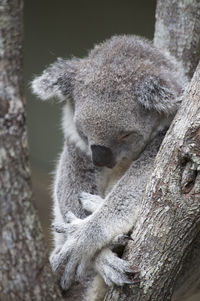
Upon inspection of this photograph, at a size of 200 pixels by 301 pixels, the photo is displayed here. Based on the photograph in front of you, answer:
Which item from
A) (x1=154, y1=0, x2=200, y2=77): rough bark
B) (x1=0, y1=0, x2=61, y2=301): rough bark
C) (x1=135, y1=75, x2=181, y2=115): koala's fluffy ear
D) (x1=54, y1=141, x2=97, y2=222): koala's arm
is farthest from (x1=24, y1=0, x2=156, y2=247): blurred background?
(x1=0, y1=0, x2=61, y2=301): rough bark

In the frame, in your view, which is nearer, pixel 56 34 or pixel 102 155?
pixel 102 155

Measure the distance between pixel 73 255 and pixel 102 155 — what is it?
0.53 m

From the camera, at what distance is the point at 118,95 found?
2947 millimetres

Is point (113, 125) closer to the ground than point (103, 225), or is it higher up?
higher up

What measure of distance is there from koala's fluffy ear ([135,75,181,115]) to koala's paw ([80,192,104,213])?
56 centimetres

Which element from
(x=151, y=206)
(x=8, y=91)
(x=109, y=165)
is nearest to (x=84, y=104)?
(x=109, y=165)

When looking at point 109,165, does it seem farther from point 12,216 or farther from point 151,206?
point 12,216

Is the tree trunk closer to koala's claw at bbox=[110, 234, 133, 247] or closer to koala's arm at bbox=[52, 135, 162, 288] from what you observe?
koala's claw at bbox=[110, 234, 133, 247]

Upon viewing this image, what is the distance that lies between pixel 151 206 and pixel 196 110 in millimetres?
449

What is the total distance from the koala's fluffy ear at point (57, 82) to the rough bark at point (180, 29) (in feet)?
2.66

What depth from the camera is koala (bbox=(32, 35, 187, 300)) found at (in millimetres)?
2766

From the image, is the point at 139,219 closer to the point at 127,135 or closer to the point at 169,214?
the point at 169,214

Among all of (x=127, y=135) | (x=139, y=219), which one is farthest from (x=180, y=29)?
(x=139, y=219)

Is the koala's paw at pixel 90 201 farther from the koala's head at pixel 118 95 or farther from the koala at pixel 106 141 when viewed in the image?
the koala's head at pixel 118 95
